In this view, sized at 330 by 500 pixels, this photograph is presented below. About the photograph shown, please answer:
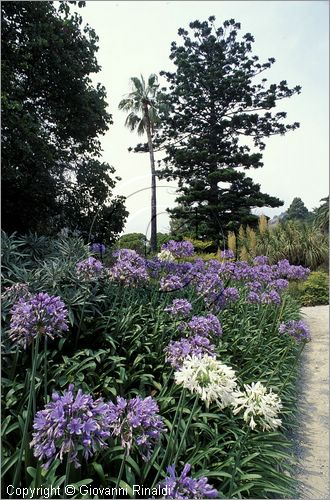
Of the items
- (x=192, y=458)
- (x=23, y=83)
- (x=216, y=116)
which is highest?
(x=216, y=116)

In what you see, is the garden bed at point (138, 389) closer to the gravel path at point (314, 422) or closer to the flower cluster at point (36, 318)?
the flower cluster at point (36, 318)

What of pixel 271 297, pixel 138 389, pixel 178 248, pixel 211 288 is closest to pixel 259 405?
pixel 138 389

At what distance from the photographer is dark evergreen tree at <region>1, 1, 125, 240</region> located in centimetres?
732

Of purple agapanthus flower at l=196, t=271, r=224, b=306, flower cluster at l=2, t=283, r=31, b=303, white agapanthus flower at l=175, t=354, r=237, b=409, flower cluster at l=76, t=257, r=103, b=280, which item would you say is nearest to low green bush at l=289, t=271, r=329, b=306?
purple agapanthus flower at l=196, t=271, r=224, b=306

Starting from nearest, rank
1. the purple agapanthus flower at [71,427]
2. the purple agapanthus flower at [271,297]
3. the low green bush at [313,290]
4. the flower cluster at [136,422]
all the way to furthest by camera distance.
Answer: the purple agapanthus flower at [71,427], the flower cluster at [136,422], the purple agapanthus flower at [271,297], the low green bush at [313,290]

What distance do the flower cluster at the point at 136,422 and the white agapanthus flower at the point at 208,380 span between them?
0.21 metres

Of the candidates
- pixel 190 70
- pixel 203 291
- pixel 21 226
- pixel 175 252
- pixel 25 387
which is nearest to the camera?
pixel 25 387

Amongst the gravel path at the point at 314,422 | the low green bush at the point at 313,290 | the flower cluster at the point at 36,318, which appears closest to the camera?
the flower cluster at the point at 36,318

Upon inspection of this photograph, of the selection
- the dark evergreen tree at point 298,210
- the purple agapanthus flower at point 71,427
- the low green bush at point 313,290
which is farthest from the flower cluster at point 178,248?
the dark evergreen tree at point 298,210

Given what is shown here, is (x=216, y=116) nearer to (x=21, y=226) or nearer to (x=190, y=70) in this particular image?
(x=190, y=70)

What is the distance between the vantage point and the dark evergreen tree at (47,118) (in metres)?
7.32

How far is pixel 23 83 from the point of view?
7949 millimetres

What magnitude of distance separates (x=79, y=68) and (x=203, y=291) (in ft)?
20.3

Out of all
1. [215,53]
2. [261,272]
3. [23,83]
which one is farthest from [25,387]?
[215,53]
